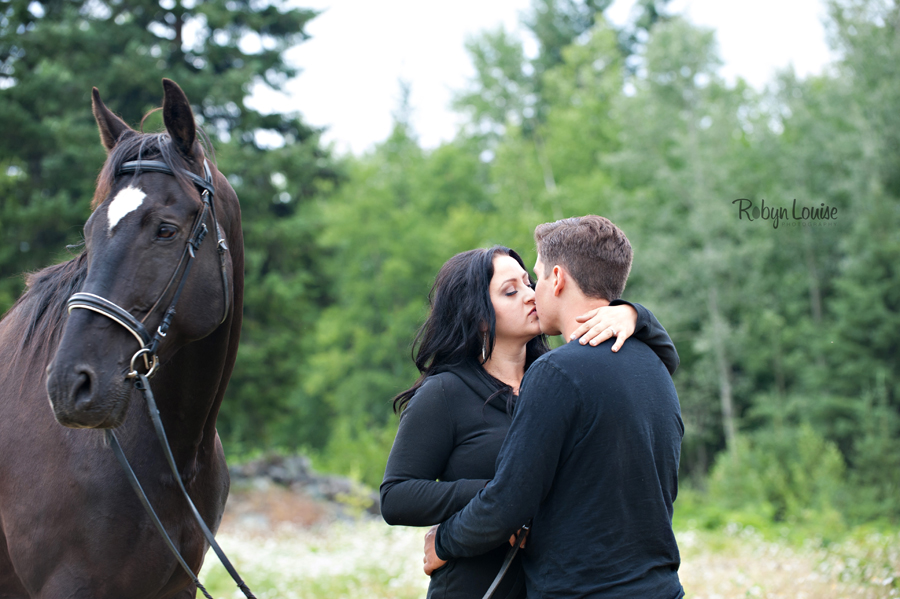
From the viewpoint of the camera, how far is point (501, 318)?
243cm

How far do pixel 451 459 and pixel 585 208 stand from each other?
1862 cm

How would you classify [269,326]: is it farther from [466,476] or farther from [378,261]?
[378,261]

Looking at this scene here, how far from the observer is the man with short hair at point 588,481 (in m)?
1.85

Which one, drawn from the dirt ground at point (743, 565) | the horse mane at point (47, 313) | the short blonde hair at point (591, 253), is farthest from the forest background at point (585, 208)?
the short blonde hair at point (591, 253)

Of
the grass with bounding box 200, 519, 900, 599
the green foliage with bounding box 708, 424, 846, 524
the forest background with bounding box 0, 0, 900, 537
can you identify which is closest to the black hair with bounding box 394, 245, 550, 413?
the grass with bounding box 200, 519, 900, 599

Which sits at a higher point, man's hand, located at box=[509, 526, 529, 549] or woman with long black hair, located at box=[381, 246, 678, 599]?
woman with long black hair, located at box=[381, 246, 678, 599]

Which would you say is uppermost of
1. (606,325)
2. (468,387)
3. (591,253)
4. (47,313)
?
(591,253)

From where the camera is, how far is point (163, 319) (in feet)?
7.46

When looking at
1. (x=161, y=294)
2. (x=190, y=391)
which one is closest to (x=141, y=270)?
(x=161, y=294)

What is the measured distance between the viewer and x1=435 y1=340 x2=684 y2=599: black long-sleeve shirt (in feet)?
6.08

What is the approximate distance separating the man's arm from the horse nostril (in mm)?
1233

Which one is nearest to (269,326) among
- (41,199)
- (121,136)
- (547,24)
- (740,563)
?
(41,199)

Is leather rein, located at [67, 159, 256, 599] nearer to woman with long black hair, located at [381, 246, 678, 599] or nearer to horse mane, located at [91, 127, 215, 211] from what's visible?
horse mane, located at [91, 127, 215, 211]

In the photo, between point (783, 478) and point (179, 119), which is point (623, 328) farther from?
point (783, 478)
